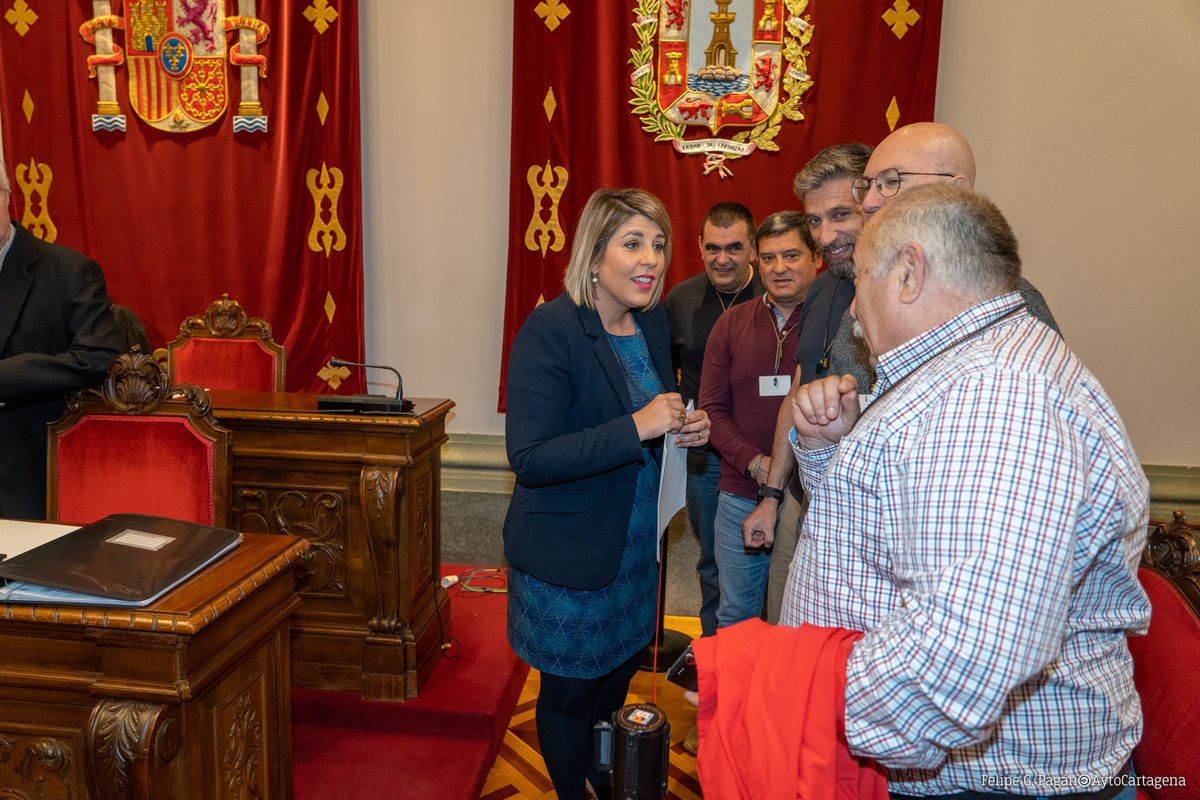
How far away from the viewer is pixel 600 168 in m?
3.98

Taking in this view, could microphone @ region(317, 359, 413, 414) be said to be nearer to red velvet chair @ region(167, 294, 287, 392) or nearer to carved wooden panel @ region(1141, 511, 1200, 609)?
red velvet chair @ region(167, 294, 287, 392)

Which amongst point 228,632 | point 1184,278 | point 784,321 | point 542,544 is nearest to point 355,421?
point 542,544

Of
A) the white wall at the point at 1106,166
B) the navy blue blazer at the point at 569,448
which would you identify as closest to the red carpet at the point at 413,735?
the navy blue blazer at the point at 569,448

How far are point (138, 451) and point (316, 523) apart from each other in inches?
27.6

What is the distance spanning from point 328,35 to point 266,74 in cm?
38

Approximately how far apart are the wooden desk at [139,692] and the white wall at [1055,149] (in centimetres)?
292

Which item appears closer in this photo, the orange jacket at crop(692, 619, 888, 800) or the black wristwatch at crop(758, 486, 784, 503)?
the orange jacket at crop(692, 619, 888, 800)

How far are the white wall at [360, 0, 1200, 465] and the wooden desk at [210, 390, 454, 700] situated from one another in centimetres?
176

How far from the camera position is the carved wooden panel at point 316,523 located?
8.83 ft

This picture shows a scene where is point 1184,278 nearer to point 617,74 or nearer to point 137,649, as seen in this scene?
point 617,74

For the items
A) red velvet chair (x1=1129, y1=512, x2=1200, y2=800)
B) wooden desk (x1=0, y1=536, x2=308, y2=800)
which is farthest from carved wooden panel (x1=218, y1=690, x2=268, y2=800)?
red velvet chair (x1=1129, y1=512, x2=1200, y2=800)

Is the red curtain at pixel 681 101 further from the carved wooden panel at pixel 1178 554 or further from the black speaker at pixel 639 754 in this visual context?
the black speaker at pixel 639 754

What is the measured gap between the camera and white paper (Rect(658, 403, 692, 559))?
72.2 inches

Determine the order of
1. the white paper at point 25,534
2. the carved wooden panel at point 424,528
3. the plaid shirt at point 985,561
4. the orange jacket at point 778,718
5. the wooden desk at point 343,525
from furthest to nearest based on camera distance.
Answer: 1. the carved wooden panel at point 424,528
2. the wooden desk at point 343,525
3. the white paper at point 25,534
4. the orange jacket at point 778,718
5. the plaid shirt at point 985,561
